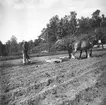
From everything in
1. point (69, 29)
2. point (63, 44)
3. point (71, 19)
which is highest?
point (71, 19)

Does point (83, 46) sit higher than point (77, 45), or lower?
lower

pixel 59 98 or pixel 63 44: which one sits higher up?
pixel 63 44

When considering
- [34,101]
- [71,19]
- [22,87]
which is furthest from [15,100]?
[71,19]

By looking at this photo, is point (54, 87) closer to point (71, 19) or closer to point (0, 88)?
point (0, 88)

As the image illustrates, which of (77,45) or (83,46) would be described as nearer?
(83,46)

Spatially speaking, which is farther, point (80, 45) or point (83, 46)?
point (80, 45)

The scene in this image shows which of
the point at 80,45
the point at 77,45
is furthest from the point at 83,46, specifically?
the point at 77,45

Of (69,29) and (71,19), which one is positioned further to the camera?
(71,19)

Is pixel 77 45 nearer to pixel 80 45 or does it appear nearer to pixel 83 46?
pixel 80 45

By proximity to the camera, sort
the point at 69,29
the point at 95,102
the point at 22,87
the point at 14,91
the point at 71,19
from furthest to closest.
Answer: the point at 71,19
the point at 69,29
the point at 22,87
the point at 14,91
the point at 95,102

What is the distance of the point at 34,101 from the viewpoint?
4.27 metres

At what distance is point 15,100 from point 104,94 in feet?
9.71

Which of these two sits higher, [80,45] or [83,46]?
[80,45]

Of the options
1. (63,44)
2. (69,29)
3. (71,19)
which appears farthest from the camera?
(71,19)
